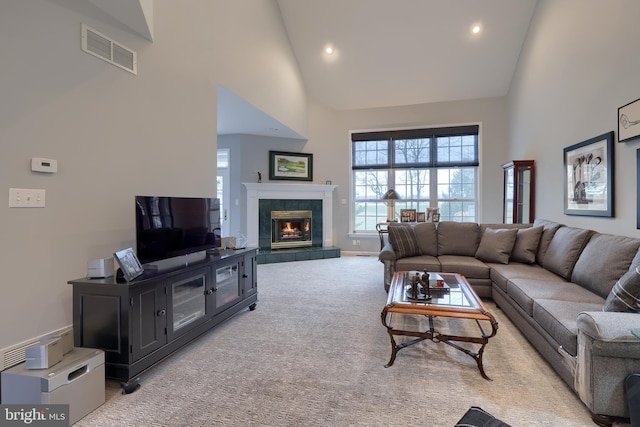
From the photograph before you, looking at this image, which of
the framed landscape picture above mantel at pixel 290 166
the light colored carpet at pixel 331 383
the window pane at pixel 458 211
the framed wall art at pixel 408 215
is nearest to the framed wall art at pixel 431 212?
the framed wall art at pixel 408 215

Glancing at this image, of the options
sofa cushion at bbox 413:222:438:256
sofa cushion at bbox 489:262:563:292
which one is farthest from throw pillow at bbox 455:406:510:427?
sofa cushion at bbox 413:222:438:256

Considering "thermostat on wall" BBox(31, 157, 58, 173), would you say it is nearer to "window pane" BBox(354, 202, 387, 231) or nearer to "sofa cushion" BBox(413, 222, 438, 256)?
"sofa cushion" BBox(413, 222, 438, 256)

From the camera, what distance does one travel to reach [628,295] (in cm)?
187

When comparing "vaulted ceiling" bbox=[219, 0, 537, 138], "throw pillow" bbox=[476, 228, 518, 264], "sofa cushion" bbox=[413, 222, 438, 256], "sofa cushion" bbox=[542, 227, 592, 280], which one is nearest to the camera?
"sofa cushion" bbox=[542, 227, 592, 280]

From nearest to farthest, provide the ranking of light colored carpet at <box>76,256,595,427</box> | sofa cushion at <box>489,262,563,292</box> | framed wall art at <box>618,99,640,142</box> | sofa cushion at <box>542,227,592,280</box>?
1. light colored carpet at <box>76,256,595,427</box>
2. framed wall art at <box>618,99,640,142</box>
3. sofa cushion at <box>542,227,592,280</box>
4. sofa cushion at <box>489,262,563,292</box>

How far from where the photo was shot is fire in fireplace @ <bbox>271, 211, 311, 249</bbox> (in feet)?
21.5

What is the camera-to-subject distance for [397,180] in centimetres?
673

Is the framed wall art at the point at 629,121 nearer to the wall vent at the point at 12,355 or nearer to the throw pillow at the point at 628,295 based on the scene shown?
the throw pillow at the point at 628,295

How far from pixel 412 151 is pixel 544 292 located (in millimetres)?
4461

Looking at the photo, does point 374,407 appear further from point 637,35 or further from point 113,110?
point 637,35

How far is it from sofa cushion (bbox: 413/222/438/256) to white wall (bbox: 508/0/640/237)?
1.51m

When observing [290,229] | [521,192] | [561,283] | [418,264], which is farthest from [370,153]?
[561,283]

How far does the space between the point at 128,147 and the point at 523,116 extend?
566 cm

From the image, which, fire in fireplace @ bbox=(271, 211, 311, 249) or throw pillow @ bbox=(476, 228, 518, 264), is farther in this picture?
Result: fire in fireplace @ bbox=(271, 211, 311, 249)
